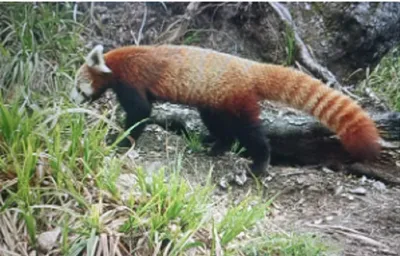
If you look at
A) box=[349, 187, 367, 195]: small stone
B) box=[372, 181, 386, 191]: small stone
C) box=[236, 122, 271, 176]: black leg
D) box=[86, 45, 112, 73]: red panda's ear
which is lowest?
box=[349, 187, 367, 195]: small stone

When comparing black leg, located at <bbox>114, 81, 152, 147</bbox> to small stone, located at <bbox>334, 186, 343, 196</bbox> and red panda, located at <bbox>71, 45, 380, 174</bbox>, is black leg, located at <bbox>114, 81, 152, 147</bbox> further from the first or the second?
small stone, located at <bbox>334, 186, 343, 196</bbox>

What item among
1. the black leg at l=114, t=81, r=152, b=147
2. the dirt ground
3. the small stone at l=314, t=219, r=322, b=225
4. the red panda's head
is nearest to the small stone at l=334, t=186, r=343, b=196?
the dirt ground

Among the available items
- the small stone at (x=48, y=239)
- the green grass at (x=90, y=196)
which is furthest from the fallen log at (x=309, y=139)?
the small stone at (x=48, y=239)

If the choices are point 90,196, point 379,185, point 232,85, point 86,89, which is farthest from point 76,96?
point 379,185

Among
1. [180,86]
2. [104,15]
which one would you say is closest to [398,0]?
[180,86]

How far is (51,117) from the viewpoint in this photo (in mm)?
1767

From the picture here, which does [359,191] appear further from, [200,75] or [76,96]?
[76,96]

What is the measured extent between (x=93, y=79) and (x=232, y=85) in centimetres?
39

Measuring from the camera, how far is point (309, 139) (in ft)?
6.46

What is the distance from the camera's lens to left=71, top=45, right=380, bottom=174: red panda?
1854 millimetres

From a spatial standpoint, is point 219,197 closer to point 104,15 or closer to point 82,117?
point 82,117

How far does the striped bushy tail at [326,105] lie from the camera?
1.83m

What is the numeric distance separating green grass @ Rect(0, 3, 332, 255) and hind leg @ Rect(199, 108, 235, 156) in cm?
13

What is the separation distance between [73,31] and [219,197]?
2.15 ft
